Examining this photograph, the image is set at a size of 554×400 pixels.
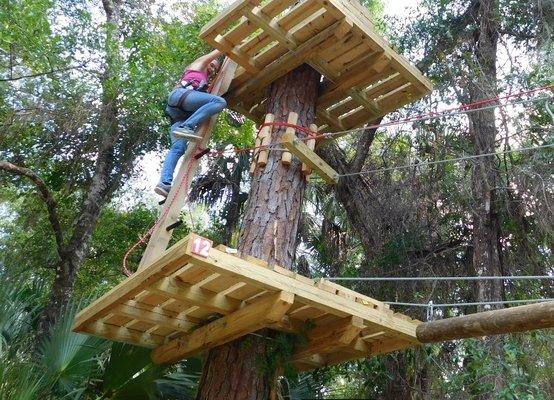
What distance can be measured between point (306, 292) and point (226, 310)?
614 millimetres

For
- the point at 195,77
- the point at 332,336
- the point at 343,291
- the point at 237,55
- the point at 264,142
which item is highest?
the point at 237,55

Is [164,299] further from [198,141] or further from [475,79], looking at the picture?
[475,79]

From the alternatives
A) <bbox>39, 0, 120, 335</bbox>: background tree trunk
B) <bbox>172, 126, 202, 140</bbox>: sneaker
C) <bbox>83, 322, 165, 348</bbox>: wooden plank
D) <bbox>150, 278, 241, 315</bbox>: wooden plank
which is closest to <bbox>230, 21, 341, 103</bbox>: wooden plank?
<bbox>172, 126, 202, 140</bbox>: sneaker

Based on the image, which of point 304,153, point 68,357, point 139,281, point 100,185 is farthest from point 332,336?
point 100,185

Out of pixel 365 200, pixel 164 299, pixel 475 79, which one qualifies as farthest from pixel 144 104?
pixel 164 299

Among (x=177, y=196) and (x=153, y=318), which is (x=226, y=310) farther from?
(x=177, y=196)

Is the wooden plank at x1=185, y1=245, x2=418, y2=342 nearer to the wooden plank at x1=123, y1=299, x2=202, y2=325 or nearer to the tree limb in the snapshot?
the wooden plank at x1=123, y1=299, x2=202, y2=325

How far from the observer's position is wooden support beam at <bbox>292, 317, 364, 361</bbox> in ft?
11.7

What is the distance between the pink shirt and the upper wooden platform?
0.30 meters

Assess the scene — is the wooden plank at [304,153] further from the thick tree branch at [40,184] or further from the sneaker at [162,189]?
the thick tree branch at [40,184]

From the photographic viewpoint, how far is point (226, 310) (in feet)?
12.0

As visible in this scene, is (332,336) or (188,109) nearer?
(332,336)

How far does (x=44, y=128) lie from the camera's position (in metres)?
8.23

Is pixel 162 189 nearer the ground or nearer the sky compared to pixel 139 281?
nearer the sky
